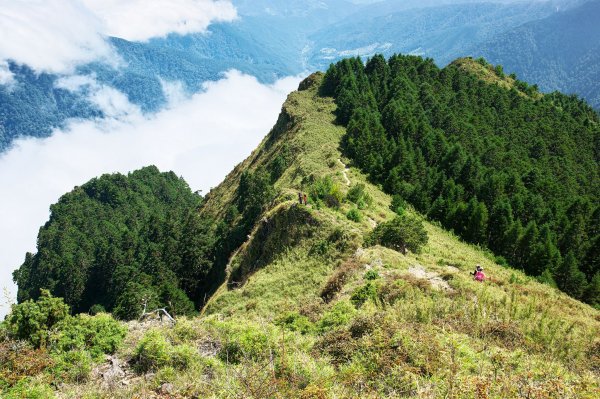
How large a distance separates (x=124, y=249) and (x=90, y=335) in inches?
3971

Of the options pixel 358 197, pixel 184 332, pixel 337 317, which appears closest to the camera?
pixel 184 332

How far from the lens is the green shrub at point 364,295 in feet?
65.1

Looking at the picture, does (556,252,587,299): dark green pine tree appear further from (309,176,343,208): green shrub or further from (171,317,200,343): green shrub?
(171,317,200,343): green shrub

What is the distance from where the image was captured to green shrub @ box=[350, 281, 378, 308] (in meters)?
19.8

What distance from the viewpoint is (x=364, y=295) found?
66.3 feet

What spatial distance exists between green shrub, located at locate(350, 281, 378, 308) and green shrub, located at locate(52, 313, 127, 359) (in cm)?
1109

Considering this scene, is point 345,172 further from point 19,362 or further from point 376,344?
point 19,362

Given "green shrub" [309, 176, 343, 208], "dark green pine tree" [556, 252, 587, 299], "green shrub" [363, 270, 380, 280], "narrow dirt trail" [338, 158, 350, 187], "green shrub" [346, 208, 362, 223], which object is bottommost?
"dark green pine tree" [556, 252, 587, 299]

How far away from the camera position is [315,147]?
66438 millimetres

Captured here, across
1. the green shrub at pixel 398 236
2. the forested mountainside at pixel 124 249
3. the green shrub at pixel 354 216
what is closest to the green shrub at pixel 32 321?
the forested mountainside at pixel 124 249

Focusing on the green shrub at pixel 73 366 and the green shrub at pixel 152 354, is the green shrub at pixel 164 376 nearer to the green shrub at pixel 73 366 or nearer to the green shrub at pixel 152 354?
the green shrub at pixel 152 354

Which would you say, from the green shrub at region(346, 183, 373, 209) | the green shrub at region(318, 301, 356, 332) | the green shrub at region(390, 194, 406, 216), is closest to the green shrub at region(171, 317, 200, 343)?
the green shrub at region(318, 301, 356, 332)

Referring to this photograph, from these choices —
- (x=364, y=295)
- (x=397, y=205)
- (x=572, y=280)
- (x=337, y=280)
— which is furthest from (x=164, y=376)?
(x=572, y=280)

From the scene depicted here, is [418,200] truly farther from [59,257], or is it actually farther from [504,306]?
[59,257]
